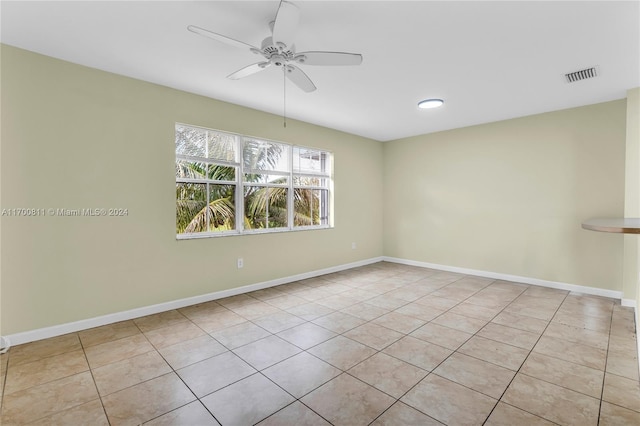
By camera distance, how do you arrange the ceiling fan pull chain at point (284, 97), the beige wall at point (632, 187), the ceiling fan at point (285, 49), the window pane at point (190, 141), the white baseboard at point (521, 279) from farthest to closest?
1. the white baseboard at point (521, 279)
2. the window pane at point (190, 141)
3. the beige wall at point (632, 187)
4. the ceiling fan pull chain at point (284, 97)
5. the ceiling fan at point (285, 49)

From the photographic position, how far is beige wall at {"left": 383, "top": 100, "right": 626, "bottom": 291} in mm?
3918

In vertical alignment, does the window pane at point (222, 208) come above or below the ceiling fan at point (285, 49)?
below

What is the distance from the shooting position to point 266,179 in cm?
443

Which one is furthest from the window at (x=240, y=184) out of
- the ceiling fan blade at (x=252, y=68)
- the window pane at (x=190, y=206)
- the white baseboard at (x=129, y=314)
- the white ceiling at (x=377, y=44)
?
the ceiling fan blade at (x=252, y=68)

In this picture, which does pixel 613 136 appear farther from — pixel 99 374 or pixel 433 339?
pixel 99 374

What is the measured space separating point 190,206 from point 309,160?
2173 millimetres

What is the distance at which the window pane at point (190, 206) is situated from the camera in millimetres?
3631

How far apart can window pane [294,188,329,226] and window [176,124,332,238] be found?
0.7 inches

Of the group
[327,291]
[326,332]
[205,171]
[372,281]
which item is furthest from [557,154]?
[205,171]

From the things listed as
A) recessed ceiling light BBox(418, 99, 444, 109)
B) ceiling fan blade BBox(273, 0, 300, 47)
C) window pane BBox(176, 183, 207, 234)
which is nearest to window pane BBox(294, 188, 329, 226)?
window pane BBox(176, 183, 207, 234)

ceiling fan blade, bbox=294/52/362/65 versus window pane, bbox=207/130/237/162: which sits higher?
ceiling fan blade, bbox=294/52/362/65

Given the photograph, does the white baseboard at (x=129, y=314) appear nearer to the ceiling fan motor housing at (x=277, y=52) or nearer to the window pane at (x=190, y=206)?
the window pane at (x=190, y=206)

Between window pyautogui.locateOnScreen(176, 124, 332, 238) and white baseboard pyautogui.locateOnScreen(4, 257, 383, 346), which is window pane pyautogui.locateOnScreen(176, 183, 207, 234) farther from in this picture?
white baseboard pyautogui.locateOnScreen(4, 257, 383, 346)

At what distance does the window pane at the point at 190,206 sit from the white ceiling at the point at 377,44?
3.87 feet
